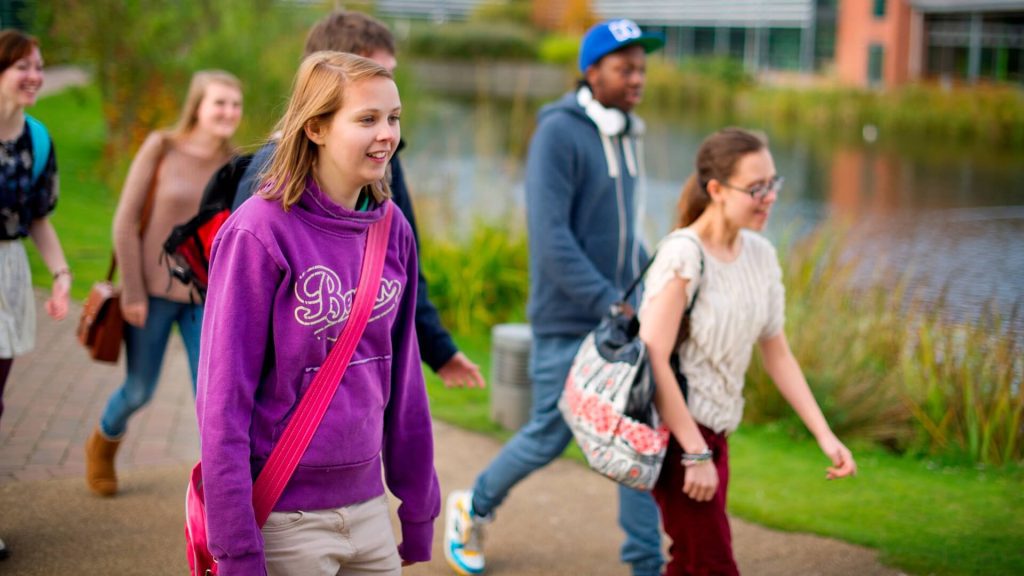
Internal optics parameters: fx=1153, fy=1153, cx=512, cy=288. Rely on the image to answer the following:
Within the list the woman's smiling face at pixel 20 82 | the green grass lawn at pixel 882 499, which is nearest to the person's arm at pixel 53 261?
the woman's smiling face at pixel 20 82

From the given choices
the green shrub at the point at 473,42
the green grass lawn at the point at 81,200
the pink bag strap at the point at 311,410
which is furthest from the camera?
the green shrub at the point at 473,42

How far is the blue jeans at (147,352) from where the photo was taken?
4.82m

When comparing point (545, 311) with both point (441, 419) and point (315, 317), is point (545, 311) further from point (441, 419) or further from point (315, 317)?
point (441, 419)

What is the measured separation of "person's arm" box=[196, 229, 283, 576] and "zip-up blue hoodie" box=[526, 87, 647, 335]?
1906mm

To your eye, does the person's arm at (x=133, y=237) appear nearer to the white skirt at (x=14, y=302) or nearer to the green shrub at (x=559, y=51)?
the white skirt at (x=14, y=302)

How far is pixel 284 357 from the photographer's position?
8.50ft

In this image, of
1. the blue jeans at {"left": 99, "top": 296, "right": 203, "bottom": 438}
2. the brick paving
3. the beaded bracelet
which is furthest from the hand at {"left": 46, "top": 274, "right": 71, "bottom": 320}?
the beaded bracelet

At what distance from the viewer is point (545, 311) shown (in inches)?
177

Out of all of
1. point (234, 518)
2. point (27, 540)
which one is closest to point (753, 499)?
point (27, 540)

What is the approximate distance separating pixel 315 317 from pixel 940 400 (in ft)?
16.2

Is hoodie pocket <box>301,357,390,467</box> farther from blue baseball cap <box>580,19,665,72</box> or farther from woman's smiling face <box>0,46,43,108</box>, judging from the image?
woman's smiling face <box>0,46,43,108</box>

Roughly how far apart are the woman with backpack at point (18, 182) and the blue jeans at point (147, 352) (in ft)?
1.75

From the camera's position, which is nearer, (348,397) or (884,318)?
(348,397)

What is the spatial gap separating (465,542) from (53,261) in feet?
6.54
